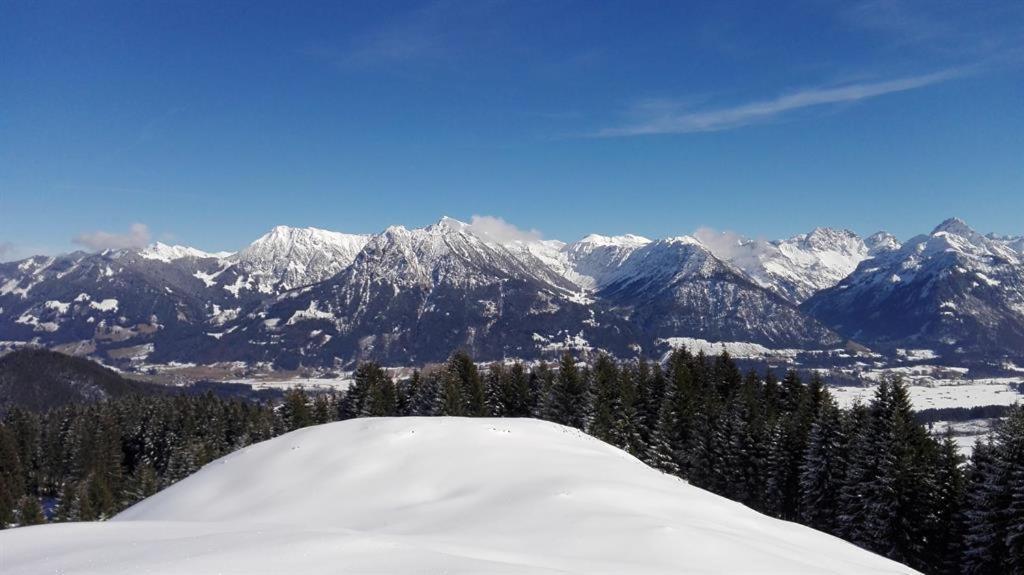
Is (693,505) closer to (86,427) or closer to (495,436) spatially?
(495,436)

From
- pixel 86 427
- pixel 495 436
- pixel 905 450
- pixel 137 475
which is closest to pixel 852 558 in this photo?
pixel 495 436

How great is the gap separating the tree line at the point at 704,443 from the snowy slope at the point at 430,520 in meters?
18.0

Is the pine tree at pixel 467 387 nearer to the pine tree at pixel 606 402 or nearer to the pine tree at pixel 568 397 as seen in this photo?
the pine tree at pixel 568 397

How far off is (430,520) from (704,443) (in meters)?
43.9

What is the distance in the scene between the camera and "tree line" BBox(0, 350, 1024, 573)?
39938 mm

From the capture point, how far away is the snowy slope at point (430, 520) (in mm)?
14492

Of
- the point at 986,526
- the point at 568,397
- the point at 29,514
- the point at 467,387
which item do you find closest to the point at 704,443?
the point at 568,397

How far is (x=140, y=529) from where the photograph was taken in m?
19.8

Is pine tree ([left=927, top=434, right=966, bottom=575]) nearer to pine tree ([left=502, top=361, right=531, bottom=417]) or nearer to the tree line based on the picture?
the tree line

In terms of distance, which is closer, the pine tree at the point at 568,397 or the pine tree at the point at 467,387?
the pine tree at the point at 568,397

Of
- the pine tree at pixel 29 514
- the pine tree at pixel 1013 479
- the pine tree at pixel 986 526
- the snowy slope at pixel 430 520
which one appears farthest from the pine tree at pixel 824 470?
the pine tree at pixel 29 514

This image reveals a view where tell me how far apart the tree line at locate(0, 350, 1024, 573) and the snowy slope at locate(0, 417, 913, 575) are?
1799 cm

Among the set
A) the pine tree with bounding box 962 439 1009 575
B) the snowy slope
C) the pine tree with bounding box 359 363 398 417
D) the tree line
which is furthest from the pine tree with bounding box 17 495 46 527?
the pine tree with bounding box 962 439 1009 575

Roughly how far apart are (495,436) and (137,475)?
224 feet
